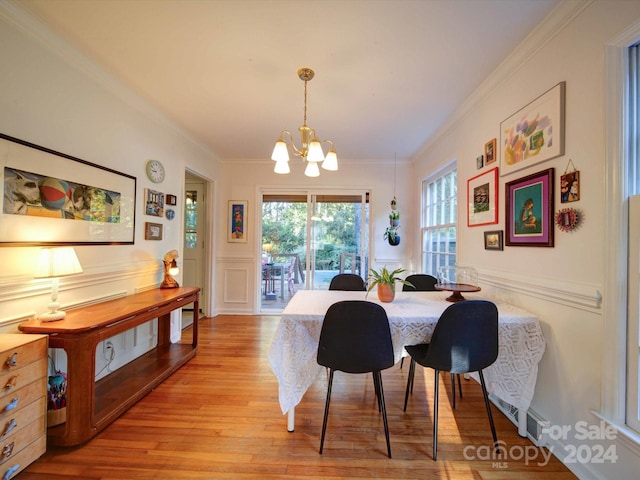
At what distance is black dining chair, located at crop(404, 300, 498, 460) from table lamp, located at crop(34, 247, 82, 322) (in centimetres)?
229

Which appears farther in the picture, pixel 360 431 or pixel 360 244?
pixel 360 244

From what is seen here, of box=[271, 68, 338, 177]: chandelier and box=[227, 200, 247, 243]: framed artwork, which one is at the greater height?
box=[271, 68, 338, 177]: chandelier

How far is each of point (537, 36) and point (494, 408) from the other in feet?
8.63

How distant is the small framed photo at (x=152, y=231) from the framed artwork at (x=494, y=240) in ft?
10.9

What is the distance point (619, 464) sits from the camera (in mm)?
1231

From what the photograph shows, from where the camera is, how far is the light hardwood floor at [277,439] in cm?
147

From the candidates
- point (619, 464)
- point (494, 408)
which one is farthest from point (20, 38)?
point (494, 408)

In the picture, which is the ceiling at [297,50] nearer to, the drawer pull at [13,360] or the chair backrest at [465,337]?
the chair backrest at [465,337]

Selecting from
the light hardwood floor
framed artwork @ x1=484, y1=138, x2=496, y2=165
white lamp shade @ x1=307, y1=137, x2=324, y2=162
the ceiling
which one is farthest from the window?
white lamp shade @ x1=307, y1=137, x2=324, y2=162

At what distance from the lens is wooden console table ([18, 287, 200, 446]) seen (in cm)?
158

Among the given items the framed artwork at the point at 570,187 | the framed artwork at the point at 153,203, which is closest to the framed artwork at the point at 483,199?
the framed artwork at the point at 570,187

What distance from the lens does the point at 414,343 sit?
5.74 ft

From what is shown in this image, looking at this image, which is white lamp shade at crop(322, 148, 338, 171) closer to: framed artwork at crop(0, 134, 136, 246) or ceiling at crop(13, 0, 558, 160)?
ceiling at crop(13, 0, 558, 160)

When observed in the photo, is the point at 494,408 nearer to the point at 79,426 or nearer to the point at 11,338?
the point at 79,426
